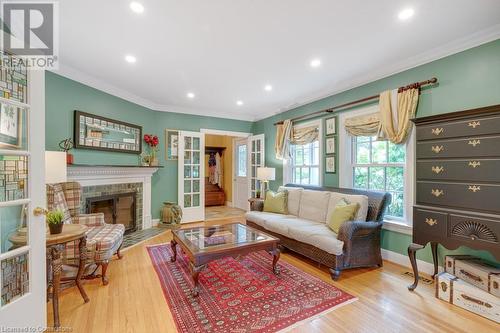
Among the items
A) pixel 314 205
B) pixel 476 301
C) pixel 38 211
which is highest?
pixel 38 211

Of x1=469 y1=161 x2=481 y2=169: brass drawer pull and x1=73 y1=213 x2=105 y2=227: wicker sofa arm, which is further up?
x1=469 y1=161 x2=481 y2=169: brass drawer pull

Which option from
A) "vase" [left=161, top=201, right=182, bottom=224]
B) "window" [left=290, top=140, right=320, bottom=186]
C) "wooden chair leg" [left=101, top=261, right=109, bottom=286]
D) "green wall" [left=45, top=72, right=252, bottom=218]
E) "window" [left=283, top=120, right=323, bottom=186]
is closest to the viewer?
"wooden chair leg" [left=101, top=261, right=109, bottom=286]

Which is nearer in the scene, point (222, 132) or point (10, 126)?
point (10, 126)

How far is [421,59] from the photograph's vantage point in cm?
272

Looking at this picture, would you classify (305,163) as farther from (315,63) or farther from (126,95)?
(126,95)

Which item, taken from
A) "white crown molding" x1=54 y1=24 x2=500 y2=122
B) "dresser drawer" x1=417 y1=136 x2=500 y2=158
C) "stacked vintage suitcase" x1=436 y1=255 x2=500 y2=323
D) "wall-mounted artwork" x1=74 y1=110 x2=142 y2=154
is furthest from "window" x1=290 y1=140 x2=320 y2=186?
"wall-mounted artwork" x1=74 y1=110 x2=142 y2=154

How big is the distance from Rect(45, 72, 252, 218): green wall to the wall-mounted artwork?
0.09 metres

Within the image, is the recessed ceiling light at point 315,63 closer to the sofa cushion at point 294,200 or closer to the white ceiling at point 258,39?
the white ceiling at point 258,39

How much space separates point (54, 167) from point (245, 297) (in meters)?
2.21

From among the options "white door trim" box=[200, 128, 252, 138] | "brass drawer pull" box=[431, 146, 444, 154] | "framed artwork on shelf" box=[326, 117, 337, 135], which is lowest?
"brass drawer pull" box=[431, 146, 444, 154]

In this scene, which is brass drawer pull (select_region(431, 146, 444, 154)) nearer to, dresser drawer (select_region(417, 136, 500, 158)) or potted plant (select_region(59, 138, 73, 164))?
dresser drawer (select_region(417, 136, 500, 158))

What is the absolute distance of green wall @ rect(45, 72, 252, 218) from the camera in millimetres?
3012

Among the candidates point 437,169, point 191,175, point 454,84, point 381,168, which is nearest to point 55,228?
point 191,175

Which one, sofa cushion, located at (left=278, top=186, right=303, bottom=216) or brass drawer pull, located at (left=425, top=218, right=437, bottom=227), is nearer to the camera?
brass drawer pull, located at (left=425, top=218, right=437, bottom=227)
